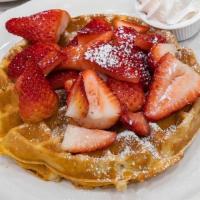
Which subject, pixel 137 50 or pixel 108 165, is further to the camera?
pixel 137 50

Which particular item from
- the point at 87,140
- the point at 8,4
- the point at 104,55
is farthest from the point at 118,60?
the point at 8,4

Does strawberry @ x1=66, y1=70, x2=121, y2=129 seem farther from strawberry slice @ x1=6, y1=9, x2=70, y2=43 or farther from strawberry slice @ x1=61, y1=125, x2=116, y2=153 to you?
strawberry slice @ x1=6, y1=9, x2=70, y2=43

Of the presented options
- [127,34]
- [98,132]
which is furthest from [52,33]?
[98,132]

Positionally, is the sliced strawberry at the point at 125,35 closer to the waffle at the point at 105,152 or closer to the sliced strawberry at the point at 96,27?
the sliced strawberry at the point at 96,27

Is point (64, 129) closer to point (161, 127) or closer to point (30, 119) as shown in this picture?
point (30, 119)

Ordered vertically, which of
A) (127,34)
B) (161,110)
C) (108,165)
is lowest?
(108,165)

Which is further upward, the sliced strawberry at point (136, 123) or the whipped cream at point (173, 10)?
the whipped cream at point (173, 10)

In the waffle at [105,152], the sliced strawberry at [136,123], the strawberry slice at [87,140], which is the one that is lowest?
the waffle at [105,152]

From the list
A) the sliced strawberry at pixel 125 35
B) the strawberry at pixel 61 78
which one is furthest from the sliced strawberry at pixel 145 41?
the strawberry at pixel 61 78
